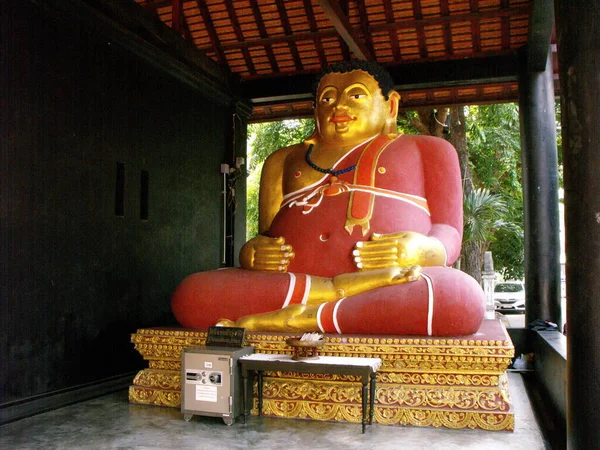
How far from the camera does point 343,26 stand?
16.3 ft

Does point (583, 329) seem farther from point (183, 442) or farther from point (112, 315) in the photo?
point (112, 315)

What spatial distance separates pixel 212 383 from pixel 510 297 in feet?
40.5

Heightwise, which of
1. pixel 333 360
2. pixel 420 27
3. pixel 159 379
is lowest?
pixel 159 379

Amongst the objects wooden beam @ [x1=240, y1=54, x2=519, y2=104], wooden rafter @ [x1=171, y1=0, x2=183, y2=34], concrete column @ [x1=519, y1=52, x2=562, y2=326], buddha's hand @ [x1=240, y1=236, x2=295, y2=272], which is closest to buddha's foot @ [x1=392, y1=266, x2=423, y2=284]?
buddha's hand @ [x1=240, y1=236, x2=295, y2=272]

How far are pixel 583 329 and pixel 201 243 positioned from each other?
4346 mm

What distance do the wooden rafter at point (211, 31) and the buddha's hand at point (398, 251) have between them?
2929 millimetres

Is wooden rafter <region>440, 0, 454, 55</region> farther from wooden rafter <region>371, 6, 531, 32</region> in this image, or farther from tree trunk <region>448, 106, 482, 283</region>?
tree trunk <region>448, 106, 482, 283</region>

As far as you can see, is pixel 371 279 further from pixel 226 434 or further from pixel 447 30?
pixel 447 30

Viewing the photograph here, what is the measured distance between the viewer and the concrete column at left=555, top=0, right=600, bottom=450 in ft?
7.19

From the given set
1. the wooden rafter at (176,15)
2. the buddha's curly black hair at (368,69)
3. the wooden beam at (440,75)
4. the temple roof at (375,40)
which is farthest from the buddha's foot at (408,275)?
the wooden rafter at (176,15)

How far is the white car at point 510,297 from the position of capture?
1433 centimetres

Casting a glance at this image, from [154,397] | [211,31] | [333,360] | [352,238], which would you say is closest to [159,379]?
[154,397]

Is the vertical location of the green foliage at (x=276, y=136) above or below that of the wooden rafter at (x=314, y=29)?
above

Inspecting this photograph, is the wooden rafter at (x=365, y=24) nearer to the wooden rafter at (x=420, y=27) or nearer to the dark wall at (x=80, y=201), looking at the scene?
the wooden rafter at (x=420, y=27)
